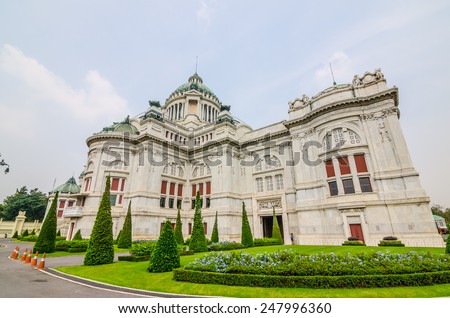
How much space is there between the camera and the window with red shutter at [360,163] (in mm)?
26013

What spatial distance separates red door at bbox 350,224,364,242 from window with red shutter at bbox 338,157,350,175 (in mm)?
6562

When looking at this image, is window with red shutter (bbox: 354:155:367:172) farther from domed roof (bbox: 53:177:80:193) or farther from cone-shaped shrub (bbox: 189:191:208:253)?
domed roof (bbox: 53:177:80:193)

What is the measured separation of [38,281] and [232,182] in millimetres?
28814

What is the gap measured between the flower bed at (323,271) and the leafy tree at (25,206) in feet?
282

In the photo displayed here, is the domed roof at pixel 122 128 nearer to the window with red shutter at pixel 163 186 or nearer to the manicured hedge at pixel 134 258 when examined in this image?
the window with red shutter at pixel 163 186

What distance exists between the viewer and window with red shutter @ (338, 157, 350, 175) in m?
26.8

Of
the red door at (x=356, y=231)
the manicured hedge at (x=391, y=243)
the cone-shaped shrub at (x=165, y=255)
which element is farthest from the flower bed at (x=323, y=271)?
the red door at (x=356, y=231)

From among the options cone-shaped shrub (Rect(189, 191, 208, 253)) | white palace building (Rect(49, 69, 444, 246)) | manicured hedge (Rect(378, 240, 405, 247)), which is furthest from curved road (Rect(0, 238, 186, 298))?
manicured hedge (Rect(378, 240, 405, 247))

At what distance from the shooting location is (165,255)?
12578mm

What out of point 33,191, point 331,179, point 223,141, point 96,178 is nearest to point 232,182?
point 223,141

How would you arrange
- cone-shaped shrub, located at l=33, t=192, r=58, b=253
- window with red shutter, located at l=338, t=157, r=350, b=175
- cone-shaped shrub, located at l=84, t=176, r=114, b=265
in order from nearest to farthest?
cone-shaped shrub, located at l=84, t=176, r=114, b=265
cone-shaped shrub, located at l=33, t=192, r=58, b=253
window with red shutter, located at l=338, t=157, r=350, b=175

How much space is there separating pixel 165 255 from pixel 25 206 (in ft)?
279

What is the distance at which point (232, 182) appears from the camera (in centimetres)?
3709
